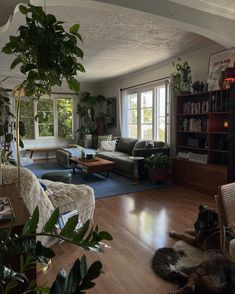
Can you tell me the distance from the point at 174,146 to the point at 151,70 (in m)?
1.97

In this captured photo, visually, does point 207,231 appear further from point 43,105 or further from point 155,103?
point 43,105

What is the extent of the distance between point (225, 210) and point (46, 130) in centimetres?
713

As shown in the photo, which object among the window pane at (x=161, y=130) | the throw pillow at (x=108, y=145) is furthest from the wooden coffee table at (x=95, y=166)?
the throw pillow at (x=108, y=145)

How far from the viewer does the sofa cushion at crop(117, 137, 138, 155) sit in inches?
240

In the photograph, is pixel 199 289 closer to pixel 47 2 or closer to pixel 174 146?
pixel 47 2

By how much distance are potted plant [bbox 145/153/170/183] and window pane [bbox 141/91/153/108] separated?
1.79m

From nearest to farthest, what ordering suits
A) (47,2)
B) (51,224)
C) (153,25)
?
1. (51,224)
2. (47,2)
3. (153,25)

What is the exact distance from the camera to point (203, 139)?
4.47m

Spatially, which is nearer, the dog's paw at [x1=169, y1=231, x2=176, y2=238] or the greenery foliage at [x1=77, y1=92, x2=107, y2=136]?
the dog's paw at [x1=169, y1=231, x2=176, y2=238]

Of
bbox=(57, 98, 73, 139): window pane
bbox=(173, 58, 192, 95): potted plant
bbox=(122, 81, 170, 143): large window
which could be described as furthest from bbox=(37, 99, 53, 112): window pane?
bbox=(173, 58, 192, 95): potted plant

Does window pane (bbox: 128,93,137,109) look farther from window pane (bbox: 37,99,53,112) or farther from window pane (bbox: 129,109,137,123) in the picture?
window pane (bbox: 37,99,53,112)

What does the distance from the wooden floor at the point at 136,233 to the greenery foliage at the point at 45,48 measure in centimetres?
153

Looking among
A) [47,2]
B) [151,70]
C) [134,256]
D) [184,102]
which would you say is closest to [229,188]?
[134,256]

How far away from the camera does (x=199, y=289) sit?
5.82ft
